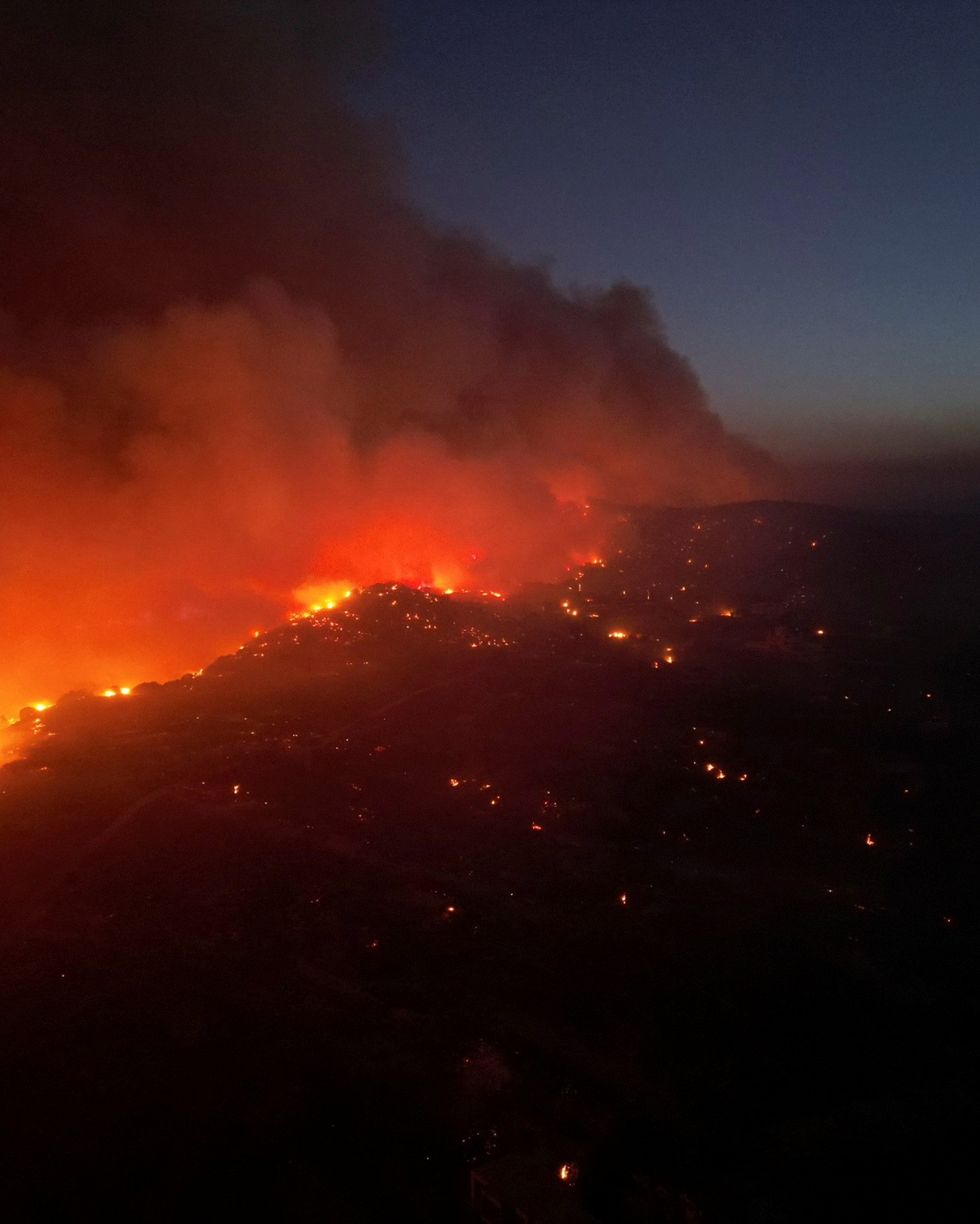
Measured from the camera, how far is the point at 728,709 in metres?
14.0

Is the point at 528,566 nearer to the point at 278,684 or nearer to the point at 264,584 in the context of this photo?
the point at 264,584

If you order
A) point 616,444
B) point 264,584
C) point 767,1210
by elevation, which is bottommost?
point 767,1210

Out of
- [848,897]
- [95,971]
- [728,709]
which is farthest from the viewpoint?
[728,709]

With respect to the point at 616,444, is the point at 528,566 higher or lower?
lower

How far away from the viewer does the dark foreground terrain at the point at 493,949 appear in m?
5.35

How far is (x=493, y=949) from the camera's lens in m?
7.52

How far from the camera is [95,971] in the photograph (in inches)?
287

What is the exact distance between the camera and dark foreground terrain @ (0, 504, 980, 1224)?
5.35m

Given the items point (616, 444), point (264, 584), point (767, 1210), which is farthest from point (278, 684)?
point (616, 444)

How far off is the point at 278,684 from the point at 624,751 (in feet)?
21.8

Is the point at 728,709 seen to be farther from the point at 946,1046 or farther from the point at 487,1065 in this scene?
the point at 487,1065

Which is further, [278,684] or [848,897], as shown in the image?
[278,684]

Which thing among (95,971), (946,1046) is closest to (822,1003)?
(946,1046)

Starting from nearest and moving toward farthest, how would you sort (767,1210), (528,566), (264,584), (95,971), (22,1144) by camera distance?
(767,1210) → (22,1144) → (95,971) → (264,584) → (528,566)
